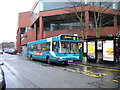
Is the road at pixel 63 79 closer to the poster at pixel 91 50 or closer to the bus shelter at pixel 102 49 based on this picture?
the bus shelter at pixel 102 49

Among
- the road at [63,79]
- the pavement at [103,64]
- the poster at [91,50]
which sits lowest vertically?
the road at [63,79]

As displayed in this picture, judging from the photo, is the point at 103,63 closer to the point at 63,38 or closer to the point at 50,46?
the point at 63,38

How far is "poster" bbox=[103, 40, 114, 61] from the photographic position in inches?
500

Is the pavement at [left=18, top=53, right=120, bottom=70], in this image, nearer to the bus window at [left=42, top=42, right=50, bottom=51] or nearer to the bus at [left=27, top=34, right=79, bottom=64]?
the bus at [left=27, top=34, right=79, bottom=64]

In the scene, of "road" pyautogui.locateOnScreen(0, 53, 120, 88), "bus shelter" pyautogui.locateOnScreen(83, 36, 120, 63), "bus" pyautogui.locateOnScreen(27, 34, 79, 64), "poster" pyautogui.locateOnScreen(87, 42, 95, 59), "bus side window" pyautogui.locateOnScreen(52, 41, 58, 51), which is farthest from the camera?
"poster" pyautogui.locateOnScreen(87, 42, 95, 59)

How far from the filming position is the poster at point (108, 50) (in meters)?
12.7

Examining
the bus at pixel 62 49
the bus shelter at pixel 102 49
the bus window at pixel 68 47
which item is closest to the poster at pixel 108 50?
the bus shelter at pixel 102 49

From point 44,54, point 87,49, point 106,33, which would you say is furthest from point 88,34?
point 44,54

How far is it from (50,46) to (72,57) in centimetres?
264

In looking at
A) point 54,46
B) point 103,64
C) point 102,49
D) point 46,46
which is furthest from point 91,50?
point 46,46

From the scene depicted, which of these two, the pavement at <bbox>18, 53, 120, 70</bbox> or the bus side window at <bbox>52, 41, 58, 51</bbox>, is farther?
the bus side window at <bbox>52, 41, 58, 51</bbox>

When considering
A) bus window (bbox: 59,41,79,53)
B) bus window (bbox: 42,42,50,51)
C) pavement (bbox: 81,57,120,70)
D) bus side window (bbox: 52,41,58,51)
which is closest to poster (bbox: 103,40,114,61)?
pavement (bbox: 81,57,120,70)

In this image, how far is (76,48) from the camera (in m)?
13.8

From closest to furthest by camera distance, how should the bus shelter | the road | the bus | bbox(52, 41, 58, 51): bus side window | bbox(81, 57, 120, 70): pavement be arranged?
the road < bbox(81, 57, 120, 70): pavement < the bus shelter < the bus < bbox(52, 41, 58, 51): bus side window
